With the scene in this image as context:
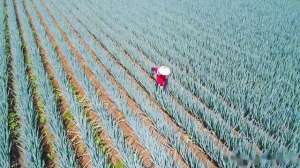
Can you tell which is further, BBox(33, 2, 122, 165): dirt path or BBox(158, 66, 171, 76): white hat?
BBox(158, 66, 171, 76): white hat

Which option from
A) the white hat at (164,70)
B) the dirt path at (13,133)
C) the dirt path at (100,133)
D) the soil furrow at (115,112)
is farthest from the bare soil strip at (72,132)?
the white hat at (164,70)

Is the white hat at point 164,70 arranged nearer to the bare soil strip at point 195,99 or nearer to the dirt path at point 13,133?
the bare soil strip at point 195,99

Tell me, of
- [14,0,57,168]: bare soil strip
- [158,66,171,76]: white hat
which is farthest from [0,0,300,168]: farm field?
[158,66,171,76]: white hat

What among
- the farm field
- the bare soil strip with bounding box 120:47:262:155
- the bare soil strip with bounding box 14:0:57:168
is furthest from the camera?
the bare soil strip with bounding box 120:47:262:155

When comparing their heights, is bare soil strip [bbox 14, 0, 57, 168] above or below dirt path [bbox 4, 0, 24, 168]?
below

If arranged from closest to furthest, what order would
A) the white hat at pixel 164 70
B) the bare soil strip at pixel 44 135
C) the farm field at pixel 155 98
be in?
1. the farm field at pixel 155 98
2. the bare soil strip at pixel 44 135
3. the white hat at pixel 164 70

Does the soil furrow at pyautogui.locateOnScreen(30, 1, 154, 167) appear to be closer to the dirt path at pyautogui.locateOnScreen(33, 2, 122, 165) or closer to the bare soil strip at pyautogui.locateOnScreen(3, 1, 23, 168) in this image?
the dirt path at pyautogui.locateOnScreen(33, 2, 122, 165)

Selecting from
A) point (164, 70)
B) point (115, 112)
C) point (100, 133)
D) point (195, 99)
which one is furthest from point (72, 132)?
point (195, 99)

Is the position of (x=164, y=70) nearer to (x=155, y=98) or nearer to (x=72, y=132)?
(x=155, y=98)
